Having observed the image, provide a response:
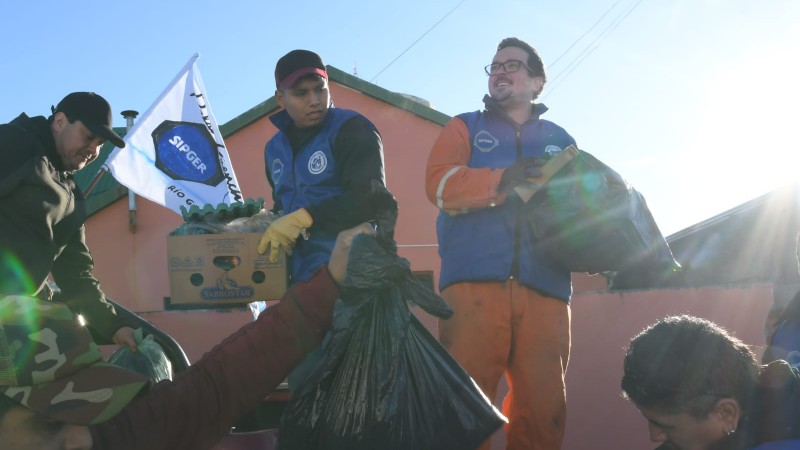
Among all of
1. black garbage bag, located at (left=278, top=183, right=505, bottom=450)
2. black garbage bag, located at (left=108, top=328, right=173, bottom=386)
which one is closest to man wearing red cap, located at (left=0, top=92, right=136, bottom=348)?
black garbage bag, located at (left=108, top=328, right=173, bottom=386)

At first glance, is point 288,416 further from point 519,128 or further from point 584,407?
point 584,407

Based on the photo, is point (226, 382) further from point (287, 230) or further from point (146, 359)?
point (287, 230)

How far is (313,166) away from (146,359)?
0.95m

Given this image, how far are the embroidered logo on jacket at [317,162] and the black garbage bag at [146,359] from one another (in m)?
0.85

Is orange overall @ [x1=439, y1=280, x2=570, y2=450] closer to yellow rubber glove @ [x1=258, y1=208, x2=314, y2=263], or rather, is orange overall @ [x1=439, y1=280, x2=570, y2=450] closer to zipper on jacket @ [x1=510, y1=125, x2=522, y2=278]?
zipper on jacket @ [x1=510, y1=125, x2=522, y2=278]

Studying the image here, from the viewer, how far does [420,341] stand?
6.80ft

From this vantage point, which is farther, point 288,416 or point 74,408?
point 288,416

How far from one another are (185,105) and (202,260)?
18.4 feet

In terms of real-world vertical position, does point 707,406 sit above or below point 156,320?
below

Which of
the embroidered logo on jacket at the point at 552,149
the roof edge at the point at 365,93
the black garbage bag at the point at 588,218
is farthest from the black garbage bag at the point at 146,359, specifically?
the roof edge at the point at 365,93

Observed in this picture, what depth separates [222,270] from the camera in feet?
11.0

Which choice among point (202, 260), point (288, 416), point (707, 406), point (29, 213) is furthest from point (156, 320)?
point (707, 406)

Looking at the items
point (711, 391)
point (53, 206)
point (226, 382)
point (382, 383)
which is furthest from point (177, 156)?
point (711, 391)

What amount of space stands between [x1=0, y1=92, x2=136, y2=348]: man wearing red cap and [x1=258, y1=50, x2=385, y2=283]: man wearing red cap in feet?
2.11
